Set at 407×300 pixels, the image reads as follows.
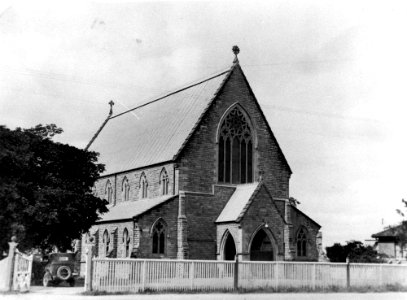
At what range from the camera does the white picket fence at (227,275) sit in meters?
24.6

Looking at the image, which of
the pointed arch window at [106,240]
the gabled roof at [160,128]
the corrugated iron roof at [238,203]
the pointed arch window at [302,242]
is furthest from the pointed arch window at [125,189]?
the pointed arch window at [302,242]

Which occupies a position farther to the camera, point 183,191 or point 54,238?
point 183,191

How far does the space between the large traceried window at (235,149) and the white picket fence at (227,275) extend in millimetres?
10870

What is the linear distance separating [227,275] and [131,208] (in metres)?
14.4

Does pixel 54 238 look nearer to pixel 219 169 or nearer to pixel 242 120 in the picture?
pixel 219 169

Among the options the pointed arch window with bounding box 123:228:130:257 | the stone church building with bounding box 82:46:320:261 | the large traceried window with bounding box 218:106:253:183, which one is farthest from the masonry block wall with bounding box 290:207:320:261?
the pointed arch window with bounding box 123:228:130:257

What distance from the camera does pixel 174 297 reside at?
23328 mm

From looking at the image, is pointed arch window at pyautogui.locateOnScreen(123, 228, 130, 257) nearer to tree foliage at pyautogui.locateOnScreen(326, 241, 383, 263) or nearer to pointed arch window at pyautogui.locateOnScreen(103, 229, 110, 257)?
pointed arch window at pyautogui.locateOnScreen(103, 229, 110, 257)

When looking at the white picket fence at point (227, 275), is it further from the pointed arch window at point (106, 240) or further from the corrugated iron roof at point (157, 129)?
the pointed arch window at point (106, 240)

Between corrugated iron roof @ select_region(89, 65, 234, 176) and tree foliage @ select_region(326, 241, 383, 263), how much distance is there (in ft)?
73.8

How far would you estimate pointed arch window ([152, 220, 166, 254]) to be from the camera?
35.0 m

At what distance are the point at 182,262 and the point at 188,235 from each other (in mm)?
9345

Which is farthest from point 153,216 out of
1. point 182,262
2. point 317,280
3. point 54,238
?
Answer: point 317,280

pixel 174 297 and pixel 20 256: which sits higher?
pixel 20 256
